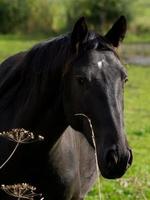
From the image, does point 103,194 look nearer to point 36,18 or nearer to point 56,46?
point 56,46

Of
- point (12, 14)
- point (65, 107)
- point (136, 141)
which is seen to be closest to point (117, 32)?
point (65, 107)

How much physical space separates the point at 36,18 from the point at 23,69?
36.5 metres

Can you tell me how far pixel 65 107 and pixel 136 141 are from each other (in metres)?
8.01

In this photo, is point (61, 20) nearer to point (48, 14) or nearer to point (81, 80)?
point (48, 14)

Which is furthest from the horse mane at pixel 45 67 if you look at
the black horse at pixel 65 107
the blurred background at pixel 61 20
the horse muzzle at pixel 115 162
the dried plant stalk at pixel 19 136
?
the blurred background at pixel 61 20

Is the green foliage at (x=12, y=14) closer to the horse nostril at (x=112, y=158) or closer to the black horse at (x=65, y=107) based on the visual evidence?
the black horse at (x=65, y=107)

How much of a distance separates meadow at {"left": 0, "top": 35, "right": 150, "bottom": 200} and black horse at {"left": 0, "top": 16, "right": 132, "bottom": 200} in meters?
0.61

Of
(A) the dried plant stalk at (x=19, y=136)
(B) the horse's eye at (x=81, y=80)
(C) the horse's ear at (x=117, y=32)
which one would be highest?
(C) the horse's ear at (x=117, y=32)

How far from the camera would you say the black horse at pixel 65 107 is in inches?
151

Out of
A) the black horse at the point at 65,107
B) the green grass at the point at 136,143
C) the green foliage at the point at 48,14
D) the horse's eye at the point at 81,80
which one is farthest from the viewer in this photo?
the green foliage at the point at 48,14

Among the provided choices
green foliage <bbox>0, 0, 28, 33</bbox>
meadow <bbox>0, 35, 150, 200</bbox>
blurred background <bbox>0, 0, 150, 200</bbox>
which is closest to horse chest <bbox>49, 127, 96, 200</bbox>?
meadow <bbox>0, 35, 150, 200</bbox>

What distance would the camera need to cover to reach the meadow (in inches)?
276

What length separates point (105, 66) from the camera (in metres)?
3.97

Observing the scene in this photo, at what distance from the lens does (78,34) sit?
13.5ft
